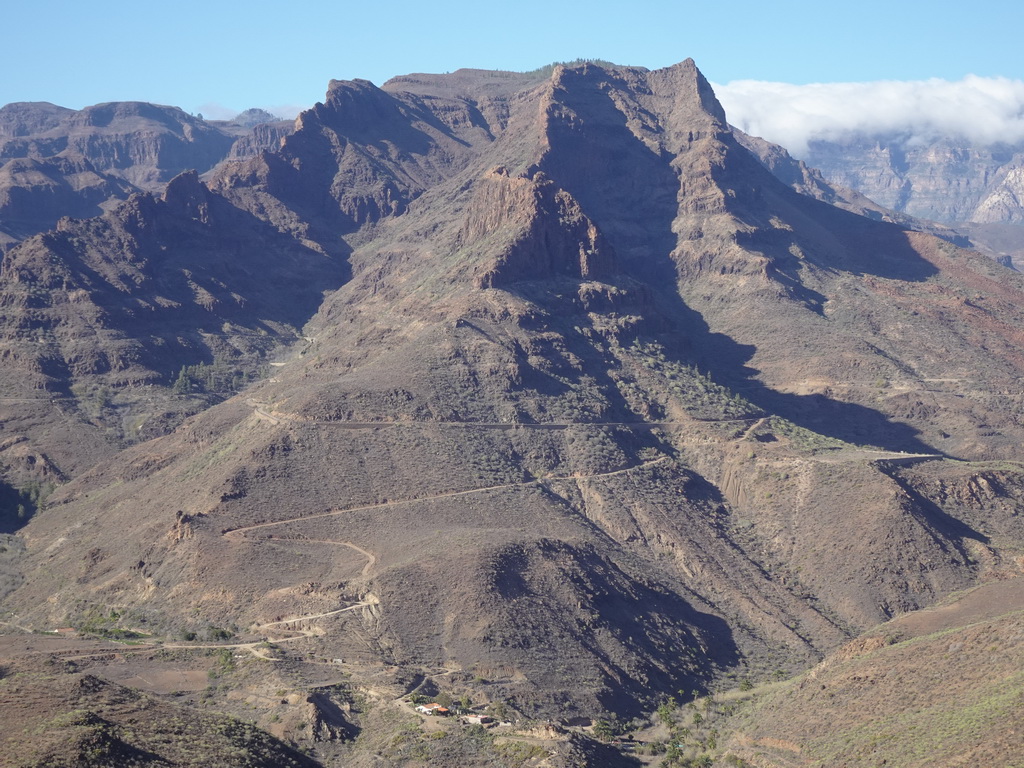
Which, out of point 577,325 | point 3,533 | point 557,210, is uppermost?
point 557,210

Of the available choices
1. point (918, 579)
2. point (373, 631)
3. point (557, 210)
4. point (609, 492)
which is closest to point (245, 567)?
point (373, 631)

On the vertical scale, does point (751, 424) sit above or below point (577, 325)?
below

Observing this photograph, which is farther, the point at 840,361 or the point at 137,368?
the point at 137,368

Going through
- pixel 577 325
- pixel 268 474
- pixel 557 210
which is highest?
pixel 557 210

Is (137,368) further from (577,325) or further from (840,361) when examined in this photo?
(840,361)

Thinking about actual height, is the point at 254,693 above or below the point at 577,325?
below

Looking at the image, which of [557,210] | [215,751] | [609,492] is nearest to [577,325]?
[557,210]

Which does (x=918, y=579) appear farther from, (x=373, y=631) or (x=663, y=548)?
(x=373, y=631)

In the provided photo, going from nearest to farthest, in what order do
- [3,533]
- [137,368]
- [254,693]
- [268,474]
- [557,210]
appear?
1. [254,693]
2. [268,474]
3. [3,533]
4. [557,210]
5. [137,368]

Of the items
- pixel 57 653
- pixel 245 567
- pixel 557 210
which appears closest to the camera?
pixel 57 653
